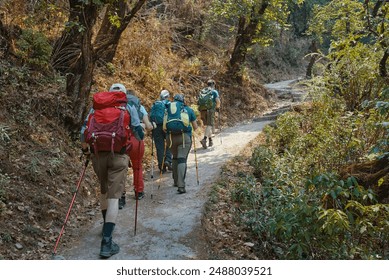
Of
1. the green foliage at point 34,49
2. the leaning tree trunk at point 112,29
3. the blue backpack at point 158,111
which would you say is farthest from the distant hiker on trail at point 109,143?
the green foliage at point 34,49

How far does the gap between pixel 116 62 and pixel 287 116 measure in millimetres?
5758

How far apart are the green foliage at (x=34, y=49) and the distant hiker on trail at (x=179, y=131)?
132 inches

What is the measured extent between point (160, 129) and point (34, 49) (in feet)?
11.2

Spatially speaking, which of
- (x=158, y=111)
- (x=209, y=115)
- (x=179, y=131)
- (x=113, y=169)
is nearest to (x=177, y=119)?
(x=179, y=131)

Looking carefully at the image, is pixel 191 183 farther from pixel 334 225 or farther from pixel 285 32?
pixel 285 32

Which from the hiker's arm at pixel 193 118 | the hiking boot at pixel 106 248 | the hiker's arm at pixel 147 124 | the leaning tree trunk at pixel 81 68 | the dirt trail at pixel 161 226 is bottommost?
the dirt trail at pixel 161 226

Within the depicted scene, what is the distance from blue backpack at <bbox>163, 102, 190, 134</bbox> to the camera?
743 centimetres

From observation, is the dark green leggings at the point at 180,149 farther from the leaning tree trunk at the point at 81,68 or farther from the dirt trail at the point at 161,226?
the leaning tree trunk at the point at 81,68

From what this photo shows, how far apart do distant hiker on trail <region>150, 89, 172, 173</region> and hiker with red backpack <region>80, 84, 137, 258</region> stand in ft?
10.7

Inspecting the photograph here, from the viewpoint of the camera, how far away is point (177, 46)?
17.4 metres

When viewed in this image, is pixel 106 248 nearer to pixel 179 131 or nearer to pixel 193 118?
pixel 179 131

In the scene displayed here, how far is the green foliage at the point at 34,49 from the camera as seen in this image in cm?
856

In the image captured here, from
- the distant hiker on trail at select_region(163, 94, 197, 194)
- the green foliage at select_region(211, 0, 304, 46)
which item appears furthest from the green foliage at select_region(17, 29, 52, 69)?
the green foliage at select_region(211, 0, 304, 46)
